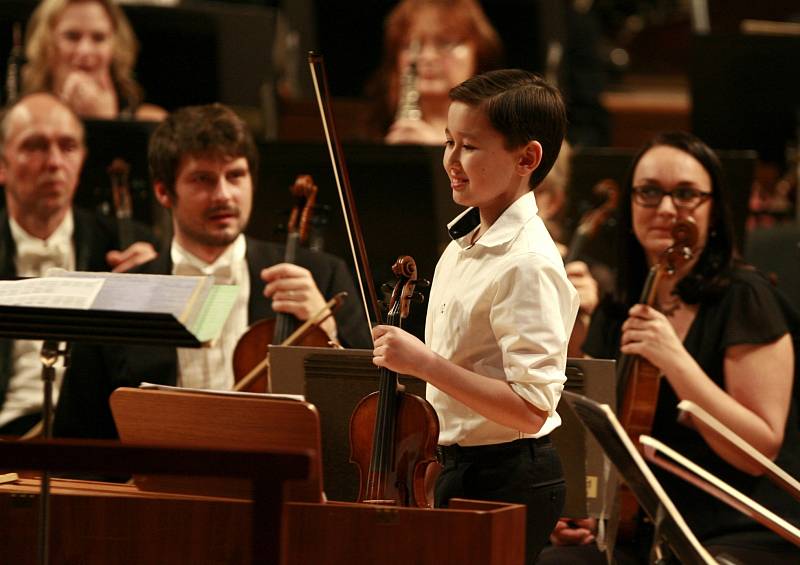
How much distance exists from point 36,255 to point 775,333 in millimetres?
2003

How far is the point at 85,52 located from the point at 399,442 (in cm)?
281

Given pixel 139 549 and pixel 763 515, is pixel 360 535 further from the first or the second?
pixel 763 515

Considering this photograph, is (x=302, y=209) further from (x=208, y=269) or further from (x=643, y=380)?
(x=643, y=380)

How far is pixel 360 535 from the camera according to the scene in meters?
1.92

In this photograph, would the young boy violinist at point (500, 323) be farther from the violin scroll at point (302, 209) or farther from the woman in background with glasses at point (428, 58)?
the woman in background with glasses at point (428, 58)

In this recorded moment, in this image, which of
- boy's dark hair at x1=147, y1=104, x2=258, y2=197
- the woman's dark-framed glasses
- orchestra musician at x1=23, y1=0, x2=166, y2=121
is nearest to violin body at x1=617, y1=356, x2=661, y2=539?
the woman's dark-framed glasses

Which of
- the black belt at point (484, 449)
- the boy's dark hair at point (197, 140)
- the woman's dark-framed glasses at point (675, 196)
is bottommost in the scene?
the black belt at point (484, 449)

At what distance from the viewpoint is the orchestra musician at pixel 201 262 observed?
3055mm

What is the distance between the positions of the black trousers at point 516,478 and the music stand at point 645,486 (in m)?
0.13

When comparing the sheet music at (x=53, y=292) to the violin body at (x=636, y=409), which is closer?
the sheet music at (x=53, y=292)

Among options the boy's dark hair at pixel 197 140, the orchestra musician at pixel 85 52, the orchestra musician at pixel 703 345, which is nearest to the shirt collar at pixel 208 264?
the boy's dark hair at pixel 197 140

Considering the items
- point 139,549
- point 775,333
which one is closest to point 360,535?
point 139,549

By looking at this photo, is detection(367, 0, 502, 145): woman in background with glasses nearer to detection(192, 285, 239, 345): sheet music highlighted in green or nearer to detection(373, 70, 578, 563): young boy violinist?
detection(373, 70, 578, 563): young boy violinist

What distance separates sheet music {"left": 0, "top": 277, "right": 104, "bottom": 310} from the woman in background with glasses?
86.5 inches
